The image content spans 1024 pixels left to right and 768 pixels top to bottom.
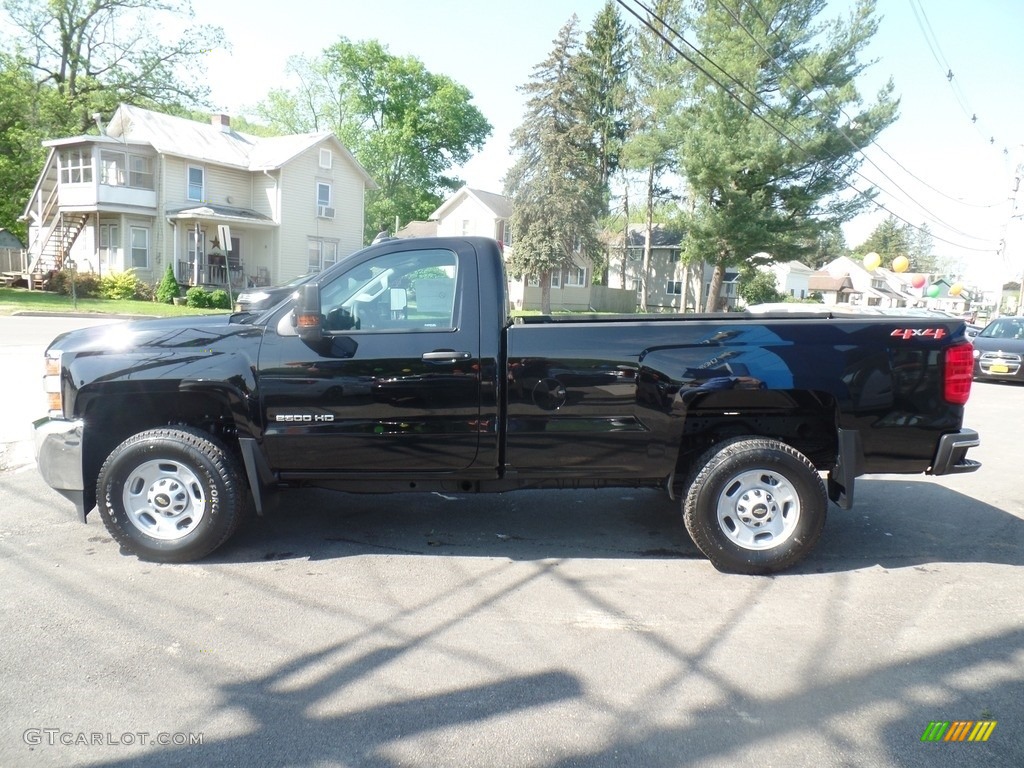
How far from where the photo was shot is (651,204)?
147ft

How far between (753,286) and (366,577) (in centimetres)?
5268

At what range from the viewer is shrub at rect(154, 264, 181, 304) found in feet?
102

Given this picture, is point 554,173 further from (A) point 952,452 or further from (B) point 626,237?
(A) point 952,452

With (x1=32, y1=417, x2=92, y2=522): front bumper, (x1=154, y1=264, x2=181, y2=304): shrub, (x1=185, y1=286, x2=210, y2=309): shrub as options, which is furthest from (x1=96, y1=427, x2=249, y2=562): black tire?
(x1=154, y1=264, x2=181, y2=304): shrub

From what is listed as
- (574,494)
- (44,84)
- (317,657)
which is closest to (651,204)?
(44,84)

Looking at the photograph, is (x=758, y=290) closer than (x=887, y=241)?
Yes

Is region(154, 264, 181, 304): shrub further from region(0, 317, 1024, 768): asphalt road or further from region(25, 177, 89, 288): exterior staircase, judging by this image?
region(0, 317, 1024, 768): asphalt road

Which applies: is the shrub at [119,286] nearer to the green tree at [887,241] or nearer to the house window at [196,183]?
the house window at [196,183]

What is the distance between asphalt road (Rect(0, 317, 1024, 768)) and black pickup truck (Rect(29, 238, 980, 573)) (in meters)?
0.47

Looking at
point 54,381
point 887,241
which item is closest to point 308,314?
point 54,381

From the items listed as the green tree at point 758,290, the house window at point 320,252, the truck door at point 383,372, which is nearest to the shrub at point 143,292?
the house window at point 320,252

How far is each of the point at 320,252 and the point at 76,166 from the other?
11.4 meters

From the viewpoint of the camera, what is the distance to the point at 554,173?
39.5m

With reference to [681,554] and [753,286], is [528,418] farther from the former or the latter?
[753,286]
